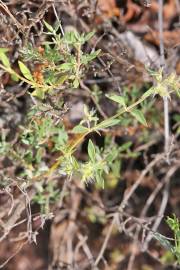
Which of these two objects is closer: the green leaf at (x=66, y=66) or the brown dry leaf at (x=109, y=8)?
the green leaf at (x=66, y=66)

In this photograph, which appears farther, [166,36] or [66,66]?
[166,36]

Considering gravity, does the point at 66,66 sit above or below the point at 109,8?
above

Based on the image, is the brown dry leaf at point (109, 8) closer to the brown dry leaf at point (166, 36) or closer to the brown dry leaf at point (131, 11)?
the brown dry leaf at point (131, 11)

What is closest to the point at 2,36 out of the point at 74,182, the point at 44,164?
the point at 44,164

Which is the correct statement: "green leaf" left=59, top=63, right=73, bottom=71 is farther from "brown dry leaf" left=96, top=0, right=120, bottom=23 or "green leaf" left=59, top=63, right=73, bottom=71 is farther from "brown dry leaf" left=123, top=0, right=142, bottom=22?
"brown dry leaf" left=123, top=0, right=142, bottom=22

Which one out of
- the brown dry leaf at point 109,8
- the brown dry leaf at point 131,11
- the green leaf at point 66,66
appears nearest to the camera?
the green leaf at point 66,66

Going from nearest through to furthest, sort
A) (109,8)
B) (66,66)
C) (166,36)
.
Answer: (66,66) < (109,8) < (166,36)

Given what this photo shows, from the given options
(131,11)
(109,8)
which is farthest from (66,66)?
(131,11)

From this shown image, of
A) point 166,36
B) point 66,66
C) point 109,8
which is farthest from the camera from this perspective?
point 166,36

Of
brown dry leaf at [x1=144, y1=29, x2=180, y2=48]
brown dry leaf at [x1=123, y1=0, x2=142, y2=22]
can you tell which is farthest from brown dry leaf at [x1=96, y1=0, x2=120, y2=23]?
brown dry leaf at [x1=144, y1=29, x2=180, y2=48]

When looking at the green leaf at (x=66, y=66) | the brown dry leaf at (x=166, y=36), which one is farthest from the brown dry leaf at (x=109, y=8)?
the green leaf at (x=66, y=66)

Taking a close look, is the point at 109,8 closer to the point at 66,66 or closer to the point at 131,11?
the point at 131,11
